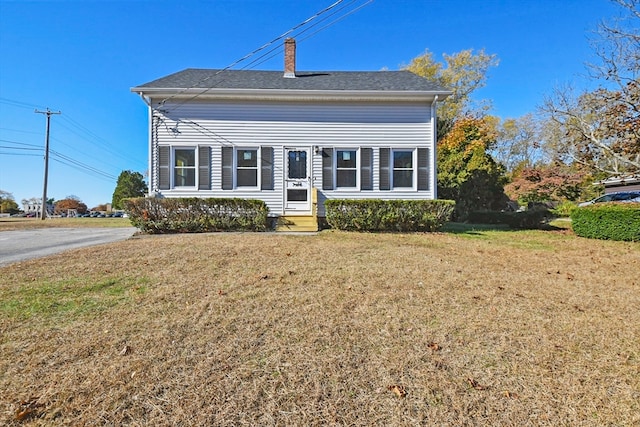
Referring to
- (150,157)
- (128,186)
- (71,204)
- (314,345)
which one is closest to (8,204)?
(71,204)

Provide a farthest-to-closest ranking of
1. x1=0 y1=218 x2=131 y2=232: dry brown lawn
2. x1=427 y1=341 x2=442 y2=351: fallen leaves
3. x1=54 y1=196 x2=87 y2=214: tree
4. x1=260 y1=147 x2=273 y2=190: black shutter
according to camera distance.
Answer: x1=54 y1=196 x2=87 y2=214: tree → x1=0 y1=218 x2=131 y2=232: dry brown lawn → x1=260 y1=147 x2=273 y2=190: black shutter → x1=427 y1=341 x2=442 y2=351: fallen leaves

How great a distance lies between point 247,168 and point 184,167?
221cm

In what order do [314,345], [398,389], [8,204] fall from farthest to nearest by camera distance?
[8,204] < [314,345] < [398,389]

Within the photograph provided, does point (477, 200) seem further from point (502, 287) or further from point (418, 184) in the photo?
point (502, 287)

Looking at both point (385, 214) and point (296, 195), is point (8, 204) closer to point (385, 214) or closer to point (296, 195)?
point (296, 195)

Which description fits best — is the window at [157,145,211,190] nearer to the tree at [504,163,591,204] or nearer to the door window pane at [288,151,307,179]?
the door window pane at [288,151,307,179]

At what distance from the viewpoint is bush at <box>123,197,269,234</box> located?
9.16 m

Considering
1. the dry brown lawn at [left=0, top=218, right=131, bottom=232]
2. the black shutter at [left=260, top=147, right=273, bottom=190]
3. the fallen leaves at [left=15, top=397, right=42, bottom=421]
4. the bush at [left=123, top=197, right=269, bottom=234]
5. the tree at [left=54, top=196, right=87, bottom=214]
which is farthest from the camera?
the tree at [left=54, top=196, right=87, bottom=214]

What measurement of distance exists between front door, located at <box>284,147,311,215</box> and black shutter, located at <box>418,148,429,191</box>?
399 cm

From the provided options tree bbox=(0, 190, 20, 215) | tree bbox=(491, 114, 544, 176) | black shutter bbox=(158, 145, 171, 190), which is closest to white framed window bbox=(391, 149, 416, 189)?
black shutter bbox=(158, 145, 171, 190)

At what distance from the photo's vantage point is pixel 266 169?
11133 mm

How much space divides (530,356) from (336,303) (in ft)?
6.10

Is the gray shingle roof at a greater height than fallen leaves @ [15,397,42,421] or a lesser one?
greater

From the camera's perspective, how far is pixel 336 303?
3588 mm
